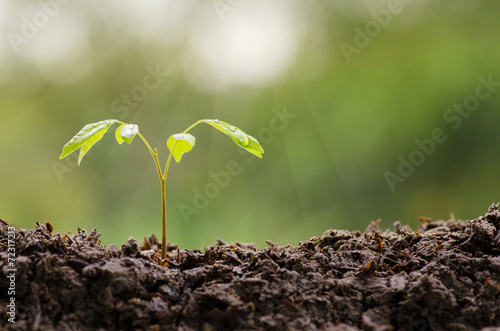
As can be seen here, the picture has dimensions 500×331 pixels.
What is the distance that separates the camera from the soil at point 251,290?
855 millimetres

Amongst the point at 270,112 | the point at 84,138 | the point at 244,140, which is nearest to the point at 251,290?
the point at 244,140

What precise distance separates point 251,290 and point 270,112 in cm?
227

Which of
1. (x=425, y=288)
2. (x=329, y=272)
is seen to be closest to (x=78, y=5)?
(x=329, y=272)

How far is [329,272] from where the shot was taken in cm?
102

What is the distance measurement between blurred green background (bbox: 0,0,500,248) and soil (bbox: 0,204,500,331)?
1.72 metres

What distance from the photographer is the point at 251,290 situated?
3.01 ft

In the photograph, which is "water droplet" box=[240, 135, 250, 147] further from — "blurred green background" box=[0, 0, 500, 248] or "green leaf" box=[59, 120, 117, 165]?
"blurred green background" box=[0, 0, 500, 248]

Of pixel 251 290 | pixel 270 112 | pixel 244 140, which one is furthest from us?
pixel 270 112

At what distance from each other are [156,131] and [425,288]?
226 centimetres

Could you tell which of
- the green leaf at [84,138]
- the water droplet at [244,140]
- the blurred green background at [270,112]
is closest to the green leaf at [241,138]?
the water droplet at [244,140]

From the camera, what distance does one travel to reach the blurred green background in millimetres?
2787

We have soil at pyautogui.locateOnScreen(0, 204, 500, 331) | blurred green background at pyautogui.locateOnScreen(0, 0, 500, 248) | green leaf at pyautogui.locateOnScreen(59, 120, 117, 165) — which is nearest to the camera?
soil at pyautogui.locateOnScreen(0, 204, 500, 331)

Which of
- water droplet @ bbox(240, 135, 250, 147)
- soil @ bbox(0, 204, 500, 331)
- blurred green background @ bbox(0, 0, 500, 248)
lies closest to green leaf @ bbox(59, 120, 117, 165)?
soil @ bbox(0, 204, 500, 331)

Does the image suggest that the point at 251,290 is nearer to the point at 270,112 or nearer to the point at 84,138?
the point at 84,138
